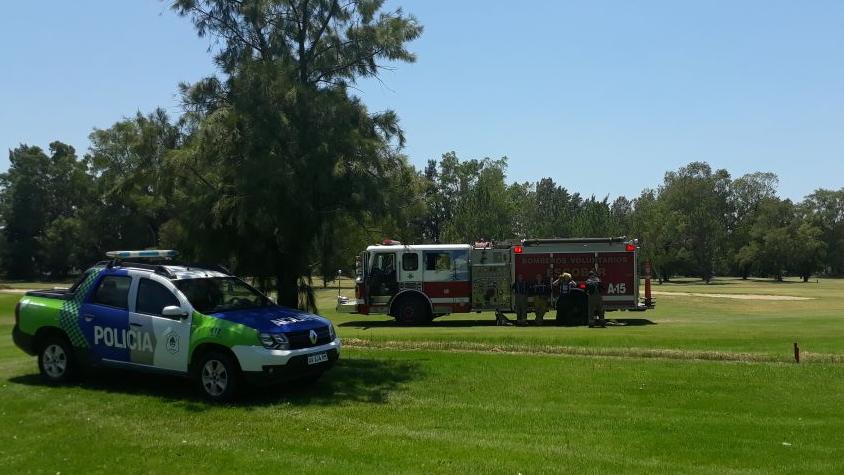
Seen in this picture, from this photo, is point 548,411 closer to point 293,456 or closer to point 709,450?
point 709,450

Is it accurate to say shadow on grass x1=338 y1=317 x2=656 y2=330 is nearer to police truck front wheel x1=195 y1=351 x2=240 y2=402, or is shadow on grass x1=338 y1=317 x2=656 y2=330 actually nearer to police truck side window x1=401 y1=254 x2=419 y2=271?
police truck side window x1=401 y1=254 x2=419 y2=271

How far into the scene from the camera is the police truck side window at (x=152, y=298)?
9.62m

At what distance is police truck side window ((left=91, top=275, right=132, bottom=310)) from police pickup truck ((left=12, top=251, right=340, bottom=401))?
0.6 inches

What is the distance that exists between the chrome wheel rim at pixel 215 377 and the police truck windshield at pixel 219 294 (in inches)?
29.3

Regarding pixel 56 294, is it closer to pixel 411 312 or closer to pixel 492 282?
pixel 411 312

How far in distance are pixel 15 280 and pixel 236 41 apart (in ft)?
314

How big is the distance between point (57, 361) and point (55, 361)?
34mm

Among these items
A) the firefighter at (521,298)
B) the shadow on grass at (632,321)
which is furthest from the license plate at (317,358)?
the shadow on grass at (632,321)

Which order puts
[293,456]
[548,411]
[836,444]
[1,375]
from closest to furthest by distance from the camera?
[293,456] < [836,444] < [548,411] < [1,375]

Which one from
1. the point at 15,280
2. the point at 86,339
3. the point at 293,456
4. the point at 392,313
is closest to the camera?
the point at 293,456

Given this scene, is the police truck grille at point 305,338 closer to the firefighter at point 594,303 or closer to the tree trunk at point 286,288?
the tree trunk at point 286,288

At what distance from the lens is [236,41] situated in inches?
460

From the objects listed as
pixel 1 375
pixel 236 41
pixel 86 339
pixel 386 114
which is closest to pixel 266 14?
pixel 236 41

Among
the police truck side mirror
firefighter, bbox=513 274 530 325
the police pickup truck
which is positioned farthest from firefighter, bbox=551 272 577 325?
the police truck side mirror
